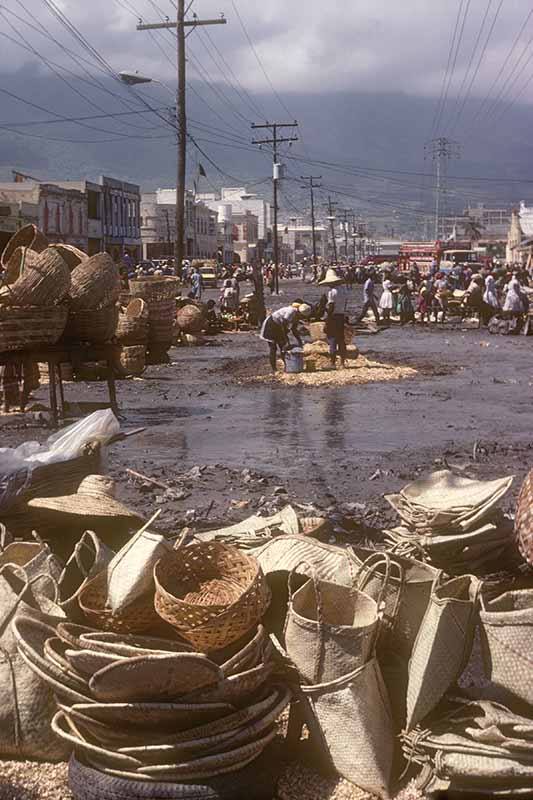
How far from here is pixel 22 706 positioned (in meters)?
3.74

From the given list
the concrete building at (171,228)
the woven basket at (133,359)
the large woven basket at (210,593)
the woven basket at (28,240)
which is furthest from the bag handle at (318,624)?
the concrete building at (171,228)

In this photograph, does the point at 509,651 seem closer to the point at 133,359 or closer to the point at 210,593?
the point at 210,593

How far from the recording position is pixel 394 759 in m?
3.54

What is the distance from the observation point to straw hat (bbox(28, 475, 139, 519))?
508 centimetres

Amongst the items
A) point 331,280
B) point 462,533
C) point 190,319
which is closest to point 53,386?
point 462,533

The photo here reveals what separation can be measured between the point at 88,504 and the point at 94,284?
5.75m

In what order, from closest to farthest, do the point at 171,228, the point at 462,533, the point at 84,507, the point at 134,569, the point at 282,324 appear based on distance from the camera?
the point at 134,569, the point at 462,533, the point at 84,507, the point at 282,324, the point at 171,228

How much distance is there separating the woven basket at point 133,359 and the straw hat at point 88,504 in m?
10.3

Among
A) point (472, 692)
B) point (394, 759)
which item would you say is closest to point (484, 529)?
point (472, 692)

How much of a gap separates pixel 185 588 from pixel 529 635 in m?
Result: 1.55

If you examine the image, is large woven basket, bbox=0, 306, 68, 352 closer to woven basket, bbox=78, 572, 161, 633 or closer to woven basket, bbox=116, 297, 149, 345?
woven basket, bbox=116, 297, 149, 345

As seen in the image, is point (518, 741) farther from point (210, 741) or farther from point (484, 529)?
point (484, 529)

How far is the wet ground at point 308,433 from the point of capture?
27.8ft

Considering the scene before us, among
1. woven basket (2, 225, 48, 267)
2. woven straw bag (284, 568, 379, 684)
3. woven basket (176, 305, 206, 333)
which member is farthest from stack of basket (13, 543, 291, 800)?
woven basket (176, 305, 206, 333)
